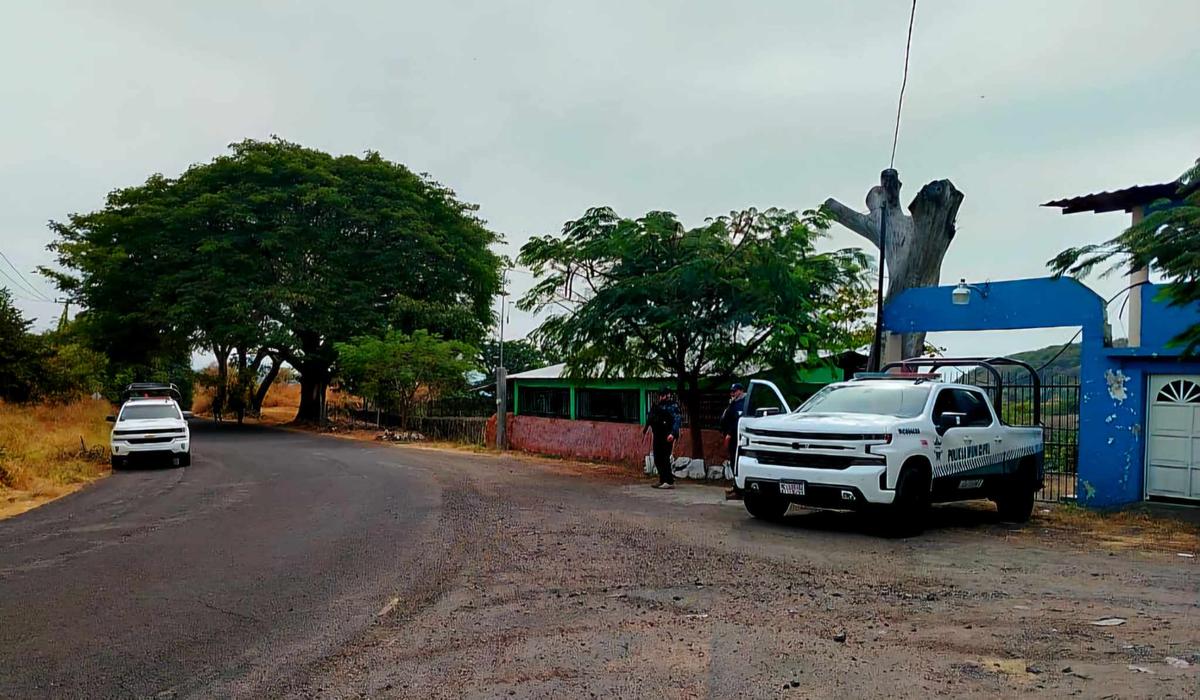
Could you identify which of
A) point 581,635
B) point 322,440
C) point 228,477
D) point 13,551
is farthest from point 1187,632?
point 322,440

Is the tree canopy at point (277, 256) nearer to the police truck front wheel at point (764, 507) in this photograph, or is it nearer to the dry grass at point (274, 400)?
the dry grass at point (274, 400)

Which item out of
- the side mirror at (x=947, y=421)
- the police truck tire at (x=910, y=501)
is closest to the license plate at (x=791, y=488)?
the police truck tire at (x=910, y=501)

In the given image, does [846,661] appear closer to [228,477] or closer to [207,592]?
[207,592]

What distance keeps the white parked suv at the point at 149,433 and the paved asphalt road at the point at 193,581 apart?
4221mm

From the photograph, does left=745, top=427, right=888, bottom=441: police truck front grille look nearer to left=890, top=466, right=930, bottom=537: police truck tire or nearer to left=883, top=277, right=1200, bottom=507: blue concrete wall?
left=890, top=466, right=930, bottom=537: police truck tire

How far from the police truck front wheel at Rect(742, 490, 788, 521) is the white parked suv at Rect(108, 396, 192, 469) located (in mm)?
14630

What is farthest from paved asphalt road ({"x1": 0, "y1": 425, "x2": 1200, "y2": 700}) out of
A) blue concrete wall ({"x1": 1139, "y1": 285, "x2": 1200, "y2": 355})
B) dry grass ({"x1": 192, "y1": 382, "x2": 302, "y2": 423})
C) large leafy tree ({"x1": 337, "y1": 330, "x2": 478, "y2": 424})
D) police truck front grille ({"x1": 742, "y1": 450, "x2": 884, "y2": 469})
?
dry grass ({"x1": 192, "y1": 382, "x2": 302, "y2": 423})

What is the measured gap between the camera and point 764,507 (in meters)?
12.6

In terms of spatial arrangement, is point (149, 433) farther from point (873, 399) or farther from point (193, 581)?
point (873, 399)

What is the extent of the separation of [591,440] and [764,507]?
41.8ft

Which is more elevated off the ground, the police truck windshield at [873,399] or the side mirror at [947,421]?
the police truck windshield at [873,399]

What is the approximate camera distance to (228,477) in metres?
19.3

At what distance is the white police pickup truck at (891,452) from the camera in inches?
433

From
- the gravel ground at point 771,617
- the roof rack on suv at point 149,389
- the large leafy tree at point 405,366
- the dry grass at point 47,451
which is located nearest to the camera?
the gravel ground at point 771,617
